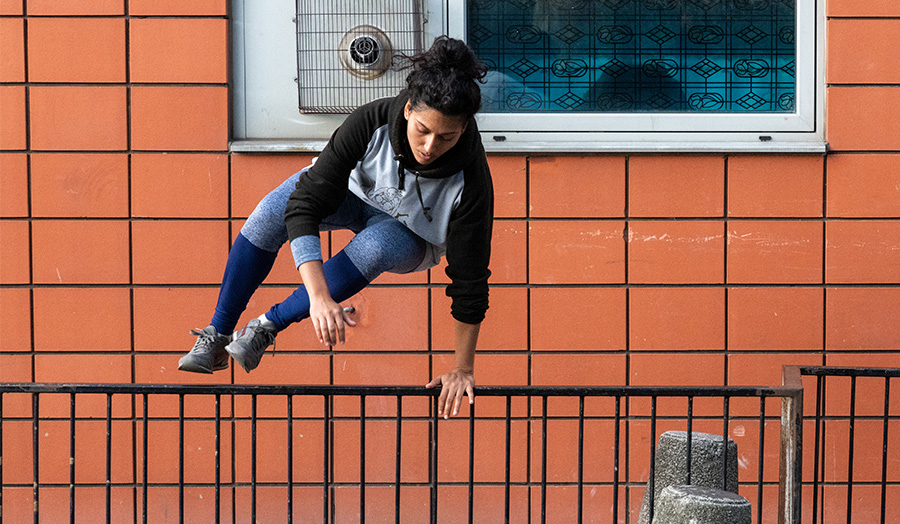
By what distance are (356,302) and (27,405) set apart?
5.49 ft

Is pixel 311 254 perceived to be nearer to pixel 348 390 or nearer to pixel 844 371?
pixel 348 390

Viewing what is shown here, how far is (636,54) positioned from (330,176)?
237 cm


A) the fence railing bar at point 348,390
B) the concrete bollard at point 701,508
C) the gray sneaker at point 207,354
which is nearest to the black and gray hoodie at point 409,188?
the fence railing bar at point 348,390

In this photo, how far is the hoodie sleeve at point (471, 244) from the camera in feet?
7.95

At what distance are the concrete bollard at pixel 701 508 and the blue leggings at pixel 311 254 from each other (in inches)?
40.7

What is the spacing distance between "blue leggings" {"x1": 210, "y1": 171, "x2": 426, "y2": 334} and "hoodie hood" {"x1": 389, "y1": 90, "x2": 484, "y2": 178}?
26 cm

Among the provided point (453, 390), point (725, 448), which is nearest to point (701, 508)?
point (725, 448)

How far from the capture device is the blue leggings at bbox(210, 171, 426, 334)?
2.48m

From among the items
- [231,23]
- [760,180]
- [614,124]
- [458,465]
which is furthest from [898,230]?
[231,23]

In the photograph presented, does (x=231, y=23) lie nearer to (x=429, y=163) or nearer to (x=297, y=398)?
(x=297, y=398)

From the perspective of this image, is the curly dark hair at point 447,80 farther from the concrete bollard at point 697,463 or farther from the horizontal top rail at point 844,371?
the horizontal top rail at point 844,371

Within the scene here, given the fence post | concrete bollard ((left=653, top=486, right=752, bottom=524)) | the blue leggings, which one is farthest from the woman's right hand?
the fence post

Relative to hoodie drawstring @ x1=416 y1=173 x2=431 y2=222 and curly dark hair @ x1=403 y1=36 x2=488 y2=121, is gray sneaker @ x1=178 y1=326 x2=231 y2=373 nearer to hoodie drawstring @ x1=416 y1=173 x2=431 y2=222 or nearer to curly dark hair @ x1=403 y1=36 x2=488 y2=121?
hoodie drawstring @ x1=416 y1=173 x2=431 y2=222

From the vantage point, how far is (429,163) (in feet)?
7.77
